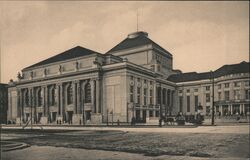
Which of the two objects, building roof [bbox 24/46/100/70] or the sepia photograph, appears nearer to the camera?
the sepia photograph

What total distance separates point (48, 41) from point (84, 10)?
126 centimetres

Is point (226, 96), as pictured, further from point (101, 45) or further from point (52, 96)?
point (101, 45)

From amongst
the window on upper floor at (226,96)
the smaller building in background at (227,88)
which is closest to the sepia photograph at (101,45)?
the smaller building in background at (227,88)

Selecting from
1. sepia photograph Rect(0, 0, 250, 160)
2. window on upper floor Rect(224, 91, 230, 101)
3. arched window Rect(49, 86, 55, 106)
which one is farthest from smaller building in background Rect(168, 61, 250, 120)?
arched window Rect(49, 86, 55, 106)

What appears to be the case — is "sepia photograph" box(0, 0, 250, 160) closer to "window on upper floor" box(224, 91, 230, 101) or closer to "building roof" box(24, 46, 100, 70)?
"building roof" box(24, 46, 100, 70)

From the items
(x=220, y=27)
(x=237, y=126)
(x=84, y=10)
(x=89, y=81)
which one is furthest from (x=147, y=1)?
(x=89, y=81)

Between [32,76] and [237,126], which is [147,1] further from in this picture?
[237,126]

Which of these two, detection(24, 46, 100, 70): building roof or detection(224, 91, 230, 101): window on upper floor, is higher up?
detection(24, 46, 100, 70): building roof

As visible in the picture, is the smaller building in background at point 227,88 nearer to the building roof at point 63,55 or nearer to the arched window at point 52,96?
the building roof at point 63,55

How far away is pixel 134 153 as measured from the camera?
723cm

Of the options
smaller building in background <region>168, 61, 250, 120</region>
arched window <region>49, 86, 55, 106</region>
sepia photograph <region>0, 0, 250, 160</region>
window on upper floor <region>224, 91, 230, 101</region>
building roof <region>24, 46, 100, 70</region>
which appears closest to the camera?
sepia photograph <region>0, 0, 250, 160</region>

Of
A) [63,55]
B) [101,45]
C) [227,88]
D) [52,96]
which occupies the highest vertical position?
[101,45]

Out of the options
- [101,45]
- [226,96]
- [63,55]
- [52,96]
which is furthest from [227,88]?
[63,55]

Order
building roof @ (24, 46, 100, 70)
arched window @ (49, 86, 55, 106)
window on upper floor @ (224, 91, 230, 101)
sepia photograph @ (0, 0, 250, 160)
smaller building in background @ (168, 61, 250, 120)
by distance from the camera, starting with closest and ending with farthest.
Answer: sepia photograph @ (0, 0, 250, 160) < building roof @ (24, 46, 100, 70) < arched window @ (49, 86, 55, 106) < smaller building in background @ (168, 61, 250, 120) < window on upper floor @ (224, 91, 230, 101)
